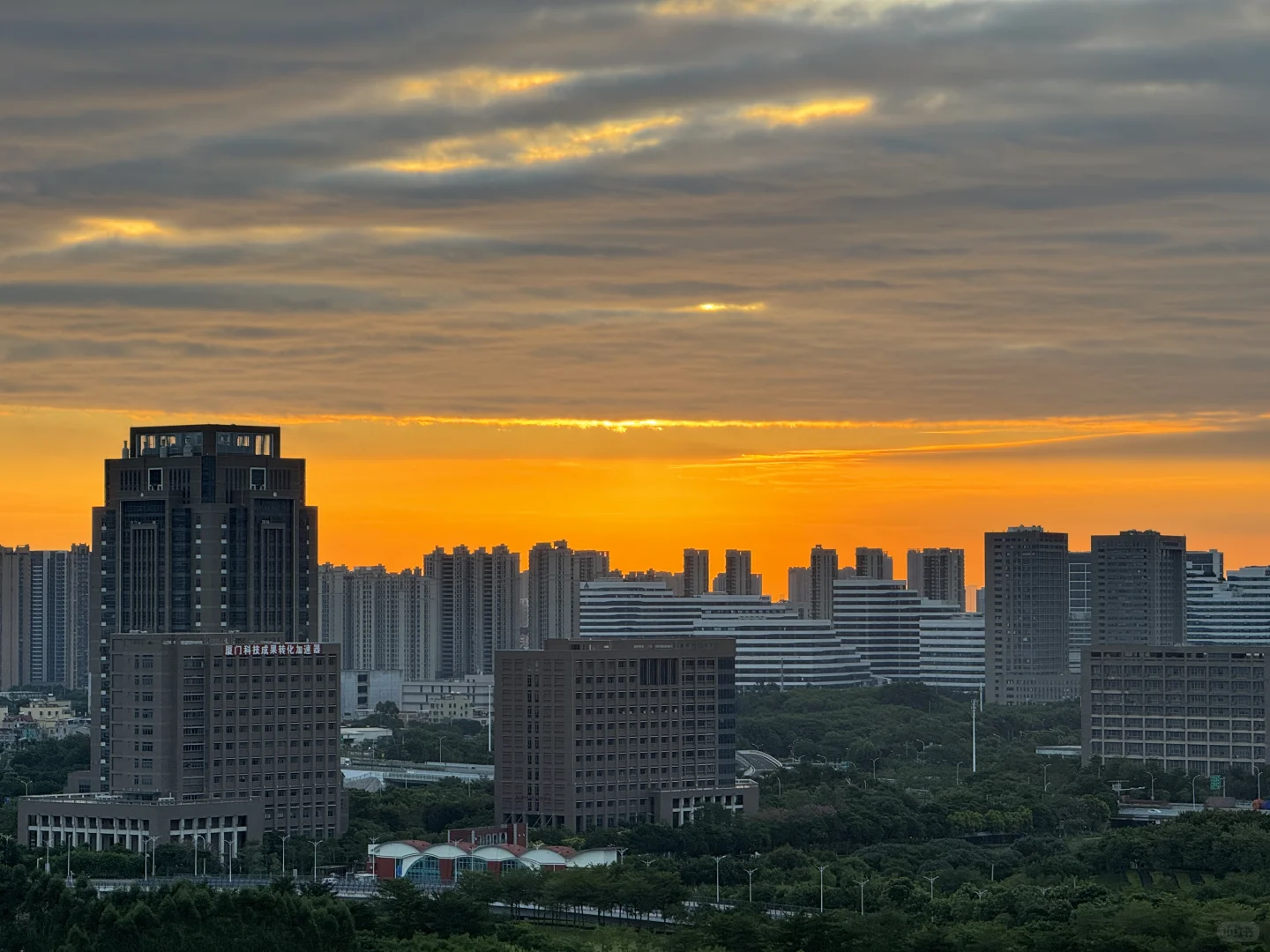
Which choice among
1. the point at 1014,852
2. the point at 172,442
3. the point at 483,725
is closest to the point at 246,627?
the point at 172,442

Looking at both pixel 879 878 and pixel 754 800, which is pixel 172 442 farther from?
pixel 879 878

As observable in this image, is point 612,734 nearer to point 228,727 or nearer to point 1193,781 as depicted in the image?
point 228,727

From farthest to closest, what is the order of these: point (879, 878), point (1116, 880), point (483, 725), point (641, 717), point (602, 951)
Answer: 1. point (483, 725)
2. point (641, 717)
3. point (1116, 880)
4. point (879, 878)
5. point (602, 951)

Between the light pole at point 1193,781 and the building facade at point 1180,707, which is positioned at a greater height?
the building facade at point 1180,707

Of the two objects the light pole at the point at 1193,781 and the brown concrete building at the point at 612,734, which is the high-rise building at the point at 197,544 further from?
the light pole at the point at 1193,781

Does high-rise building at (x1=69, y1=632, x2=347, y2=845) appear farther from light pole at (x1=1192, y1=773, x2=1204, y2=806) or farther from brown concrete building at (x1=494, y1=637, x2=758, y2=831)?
light pole at (x1=1192, y1=773, x2=1204, y2=806)

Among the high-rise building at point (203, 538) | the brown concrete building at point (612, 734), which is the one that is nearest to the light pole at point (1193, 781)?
the brown concrete building at point (612, 734)
